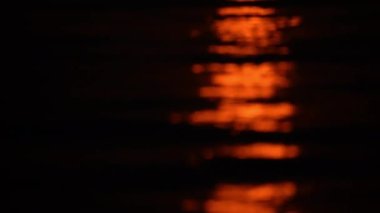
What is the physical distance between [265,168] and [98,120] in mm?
311

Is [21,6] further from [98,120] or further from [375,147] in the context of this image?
[375,147]

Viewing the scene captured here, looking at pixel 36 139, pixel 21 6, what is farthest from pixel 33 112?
pixel 21 6

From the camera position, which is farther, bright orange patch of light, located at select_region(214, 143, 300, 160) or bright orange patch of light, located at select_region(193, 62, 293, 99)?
bright orange patch of light, located at select_region(193, 62, 293, 99)

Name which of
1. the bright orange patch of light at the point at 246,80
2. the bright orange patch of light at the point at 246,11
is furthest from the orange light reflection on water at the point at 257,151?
the bright orange patch of light at the point at 246,11

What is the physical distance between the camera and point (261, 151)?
1063 millimetres

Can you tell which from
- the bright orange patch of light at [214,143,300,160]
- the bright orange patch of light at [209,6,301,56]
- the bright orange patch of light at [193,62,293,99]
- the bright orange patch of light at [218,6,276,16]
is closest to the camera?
the bright orange patch of light at [214,143,300,160]

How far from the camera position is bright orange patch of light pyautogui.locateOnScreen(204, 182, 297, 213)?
3.08 feet

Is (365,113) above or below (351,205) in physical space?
above

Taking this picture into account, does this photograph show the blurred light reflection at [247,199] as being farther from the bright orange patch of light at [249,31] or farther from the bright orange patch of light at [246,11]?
the bright orange patch of light at [246,11]

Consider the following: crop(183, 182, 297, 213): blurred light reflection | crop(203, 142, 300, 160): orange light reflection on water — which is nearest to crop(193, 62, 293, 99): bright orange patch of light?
crop(203, 142, 300, 160): orange light reflection on water

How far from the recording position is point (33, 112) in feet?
3.91

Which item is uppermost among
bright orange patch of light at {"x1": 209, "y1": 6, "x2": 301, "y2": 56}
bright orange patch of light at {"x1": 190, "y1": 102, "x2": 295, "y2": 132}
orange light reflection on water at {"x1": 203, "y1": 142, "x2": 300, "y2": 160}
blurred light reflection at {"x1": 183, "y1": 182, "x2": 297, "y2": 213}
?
bright orange patch of light at {"x1": 209, "y1": 6, "x2": 301, "y2": 56}

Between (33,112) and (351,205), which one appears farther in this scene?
(33,112)

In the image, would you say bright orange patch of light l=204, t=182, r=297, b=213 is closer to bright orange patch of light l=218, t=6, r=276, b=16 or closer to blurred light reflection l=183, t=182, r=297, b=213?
blurred light reflection l=183, t=182, r=297, b=213
